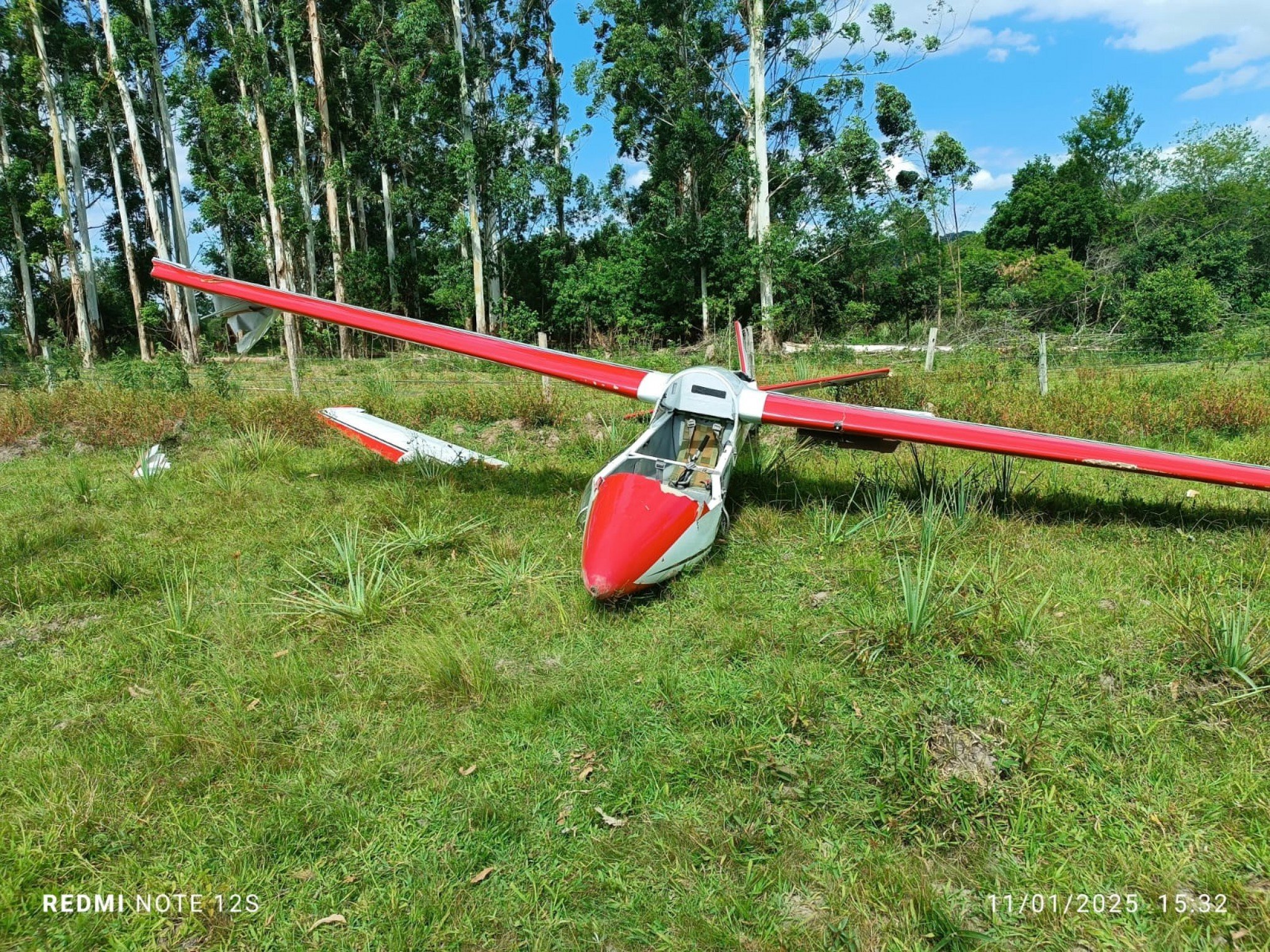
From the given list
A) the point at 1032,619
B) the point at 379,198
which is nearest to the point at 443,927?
the point at 1032,619

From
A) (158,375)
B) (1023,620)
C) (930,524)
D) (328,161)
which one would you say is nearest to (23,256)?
(328,161)

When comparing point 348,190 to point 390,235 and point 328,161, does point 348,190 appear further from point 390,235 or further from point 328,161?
point 328,161

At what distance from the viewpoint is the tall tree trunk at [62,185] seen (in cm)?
2058

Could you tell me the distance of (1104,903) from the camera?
2467mm

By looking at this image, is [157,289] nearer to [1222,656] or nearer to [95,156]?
[95,156]

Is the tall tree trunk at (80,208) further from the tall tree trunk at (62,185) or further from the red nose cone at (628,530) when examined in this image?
the red nose cone at (628,530)

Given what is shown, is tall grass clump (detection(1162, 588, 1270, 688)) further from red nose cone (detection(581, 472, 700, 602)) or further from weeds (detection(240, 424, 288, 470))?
weeds (detection(240, 424, 288, 470))

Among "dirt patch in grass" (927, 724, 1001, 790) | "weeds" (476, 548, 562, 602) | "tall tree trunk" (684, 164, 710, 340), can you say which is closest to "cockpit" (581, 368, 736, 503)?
"weeds" (476, 548, 562, 602)

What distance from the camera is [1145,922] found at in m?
2.39

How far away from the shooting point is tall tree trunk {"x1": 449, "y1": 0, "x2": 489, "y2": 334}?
23859 millimetres

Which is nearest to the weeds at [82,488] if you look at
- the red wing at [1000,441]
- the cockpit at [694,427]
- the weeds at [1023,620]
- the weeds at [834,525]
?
the cockpit at [694,427]

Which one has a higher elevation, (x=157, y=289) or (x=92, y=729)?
(x=157, y=289)

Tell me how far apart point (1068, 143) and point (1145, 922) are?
66.4 m

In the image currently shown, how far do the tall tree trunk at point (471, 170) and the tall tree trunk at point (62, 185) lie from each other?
13116 millimetres
